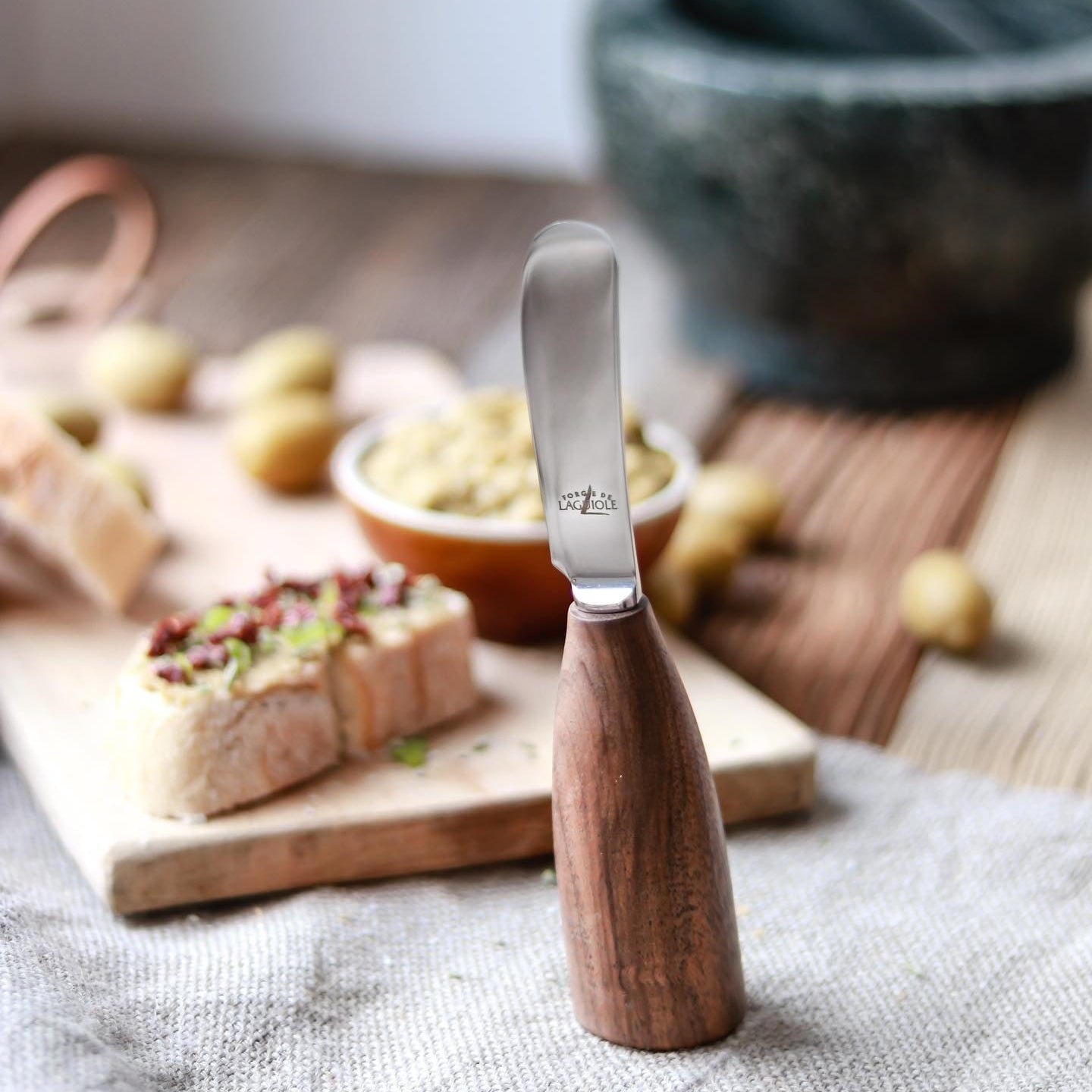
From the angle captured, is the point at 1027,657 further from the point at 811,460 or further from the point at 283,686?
the point at 283,686

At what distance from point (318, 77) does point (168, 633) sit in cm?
204

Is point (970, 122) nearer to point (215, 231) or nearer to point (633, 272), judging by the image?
point (633, 272)

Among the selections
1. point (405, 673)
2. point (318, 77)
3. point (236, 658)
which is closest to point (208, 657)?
point (236, 658)

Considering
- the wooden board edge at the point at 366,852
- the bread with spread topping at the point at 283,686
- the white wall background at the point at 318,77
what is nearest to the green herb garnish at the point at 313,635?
the bread with spread topping at the point at 283,686

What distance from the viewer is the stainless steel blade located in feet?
1.90

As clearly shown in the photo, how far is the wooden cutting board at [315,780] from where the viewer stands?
2.78 feet

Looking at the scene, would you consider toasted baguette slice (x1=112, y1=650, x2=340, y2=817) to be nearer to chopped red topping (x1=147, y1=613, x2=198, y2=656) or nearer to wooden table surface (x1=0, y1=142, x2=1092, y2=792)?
chopped red topping (x1=147, y1=613, x2=198, y2=656)

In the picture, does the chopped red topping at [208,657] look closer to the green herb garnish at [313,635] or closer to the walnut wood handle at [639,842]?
the green herb garnish at [313,635]

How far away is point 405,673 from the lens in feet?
3.07

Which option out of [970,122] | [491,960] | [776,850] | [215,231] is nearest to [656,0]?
[970,122]

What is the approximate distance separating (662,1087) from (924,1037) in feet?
0.47

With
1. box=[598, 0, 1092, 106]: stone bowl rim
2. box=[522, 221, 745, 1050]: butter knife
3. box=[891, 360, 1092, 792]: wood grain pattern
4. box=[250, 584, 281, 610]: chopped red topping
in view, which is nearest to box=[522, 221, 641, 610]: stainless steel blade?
box=[522, 221, 745, 1050]: butter knife

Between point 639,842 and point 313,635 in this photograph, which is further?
point 313,635

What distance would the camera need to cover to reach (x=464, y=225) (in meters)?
2.32
